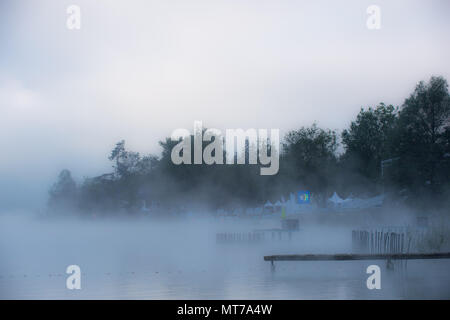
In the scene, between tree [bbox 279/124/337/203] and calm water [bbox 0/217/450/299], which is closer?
calm water [bbox 0/217/450/299]

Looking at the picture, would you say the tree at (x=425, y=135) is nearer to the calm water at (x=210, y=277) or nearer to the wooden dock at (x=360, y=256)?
the calm water at (x=210, y=277)

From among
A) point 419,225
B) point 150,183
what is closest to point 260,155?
point 150,183

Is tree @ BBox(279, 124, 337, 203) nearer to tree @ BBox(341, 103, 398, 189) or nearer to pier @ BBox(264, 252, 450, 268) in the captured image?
tree @ BBox(341, 103, 398, 189)

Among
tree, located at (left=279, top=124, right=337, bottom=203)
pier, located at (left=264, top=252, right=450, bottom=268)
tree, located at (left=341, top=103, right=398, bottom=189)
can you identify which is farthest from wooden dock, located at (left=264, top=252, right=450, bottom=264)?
tree, located at (left=341, top=103, right=398, bottom=189)

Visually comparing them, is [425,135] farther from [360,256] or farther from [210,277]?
[210,277]

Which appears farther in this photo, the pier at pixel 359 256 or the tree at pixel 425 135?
the tree at pixel 425 135

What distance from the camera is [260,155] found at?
82.6m

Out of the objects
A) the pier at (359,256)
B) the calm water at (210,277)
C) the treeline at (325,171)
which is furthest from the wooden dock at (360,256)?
the treeline at (325,171)

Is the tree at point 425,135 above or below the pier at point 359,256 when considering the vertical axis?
above

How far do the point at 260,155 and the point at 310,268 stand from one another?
2253 inches

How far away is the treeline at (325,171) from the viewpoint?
5469 cm

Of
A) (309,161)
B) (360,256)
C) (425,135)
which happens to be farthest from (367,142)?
(360,256)

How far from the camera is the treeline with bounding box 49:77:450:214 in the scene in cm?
5469
